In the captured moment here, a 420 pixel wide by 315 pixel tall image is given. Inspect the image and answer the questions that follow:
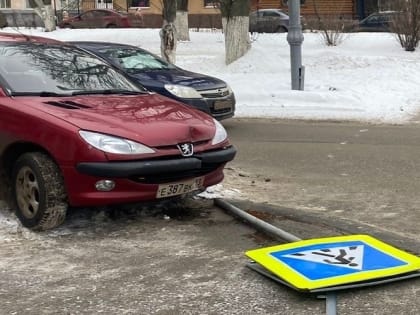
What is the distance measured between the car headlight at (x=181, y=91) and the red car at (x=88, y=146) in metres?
3.81

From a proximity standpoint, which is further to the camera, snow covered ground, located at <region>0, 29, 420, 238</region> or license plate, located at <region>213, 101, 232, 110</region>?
snow covered ground, located at <region>0, 29, 420, 238</region>

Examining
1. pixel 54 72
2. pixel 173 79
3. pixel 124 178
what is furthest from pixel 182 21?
pixel 124 178

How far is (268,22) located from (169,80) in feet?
68.0

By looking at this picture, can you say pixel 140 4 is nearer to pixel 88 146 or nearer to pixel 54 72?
pixel 54 72

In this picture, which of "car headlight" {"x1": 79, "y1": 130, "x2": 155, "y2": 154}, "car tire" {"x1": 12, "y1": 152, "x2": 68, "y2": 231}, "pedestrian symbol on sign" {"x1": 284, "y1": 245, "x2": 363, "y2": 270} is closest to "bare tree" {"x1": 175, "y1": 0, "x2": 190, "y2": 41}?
"car tire" {"x1": 12, "y1": 152, "x2": 68, "y2": 231}

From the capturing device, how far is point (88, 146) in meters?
4.81

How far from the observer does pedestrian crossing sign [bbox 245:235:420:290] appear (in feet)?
13.3

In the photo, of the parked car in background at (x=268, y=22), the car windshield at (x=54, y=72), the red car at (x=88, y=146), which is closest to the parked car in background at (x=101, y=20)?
the parked car in background at (x=268, y=22)

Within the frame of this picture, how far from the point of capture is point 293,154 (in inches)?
343

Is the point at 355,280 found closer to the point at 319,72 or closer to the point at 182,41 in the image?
the point at 319,72

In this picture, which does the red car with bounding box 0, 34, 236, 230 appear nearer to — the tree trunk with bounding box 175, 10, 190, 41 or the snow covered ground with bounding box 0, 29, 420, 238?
the snow covered ground with bounding box 0, 29, 420, 238

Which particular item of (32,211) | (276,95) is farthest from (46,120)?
(276,95)

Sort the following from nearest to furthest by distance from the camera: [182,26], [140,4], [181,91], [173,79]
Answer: [181,91], [173,79], [182,26], [140,4]

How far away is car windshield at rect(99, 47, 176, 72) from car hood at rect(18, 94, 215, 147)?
193 inches
